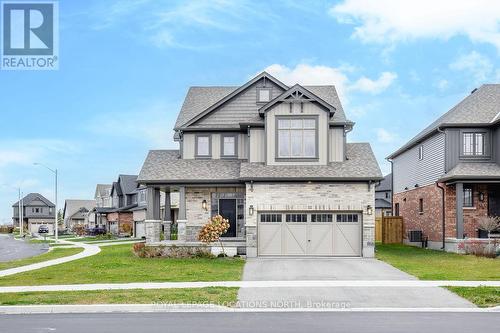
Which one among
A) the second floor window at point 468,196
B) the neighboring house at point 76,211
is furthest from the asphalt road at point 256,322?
the neighboring house at point 76,211

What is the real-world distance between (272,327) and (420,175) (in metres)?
27.9

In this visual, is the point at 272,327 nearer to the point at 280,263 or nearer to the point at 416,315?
Result: the point at 416,315

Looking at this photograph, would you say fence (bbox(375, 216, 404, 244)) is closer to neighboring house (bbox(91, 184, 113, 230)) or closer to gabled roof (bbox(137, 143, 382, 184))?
gabled roof (bbox(137, 143, 382, 184))

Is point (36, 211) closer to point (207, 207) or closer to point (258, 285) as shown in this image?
point (207, 207)

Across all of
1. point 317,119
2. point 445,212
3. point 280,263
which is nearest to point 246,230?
point 280,263

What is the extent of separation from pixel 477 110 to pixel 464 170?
14.2ft

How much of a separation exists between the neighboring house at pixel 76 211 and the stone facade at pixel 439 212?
274 ft

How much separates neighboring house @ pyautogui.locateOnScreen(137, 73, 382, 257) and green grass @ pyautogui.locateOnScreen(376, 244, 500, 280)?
7.63 ft

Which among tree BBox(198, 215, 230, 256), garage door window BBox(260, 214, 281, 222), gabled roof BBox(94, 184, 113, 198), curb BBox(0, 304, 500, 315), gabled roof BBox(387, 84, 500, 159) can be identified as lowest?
curb BBox(0, 304, 500, 315)

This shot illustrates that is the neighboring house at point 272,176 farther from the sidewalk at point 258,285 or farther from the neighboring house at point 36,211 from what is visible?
the neighboring house at point 36,211

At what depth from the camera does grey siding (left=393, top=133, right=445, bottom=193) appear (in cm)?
3369

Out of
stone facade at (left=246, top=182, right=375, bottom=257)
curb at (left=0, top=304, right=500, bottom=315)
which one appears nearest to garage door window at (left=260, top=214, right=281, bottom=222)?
stone facade at (left=246, top=182, right=375, bottom=257)

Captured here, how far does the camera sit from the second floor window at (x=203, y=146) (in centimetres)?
3341

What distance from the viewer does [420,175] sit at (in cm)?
3803
